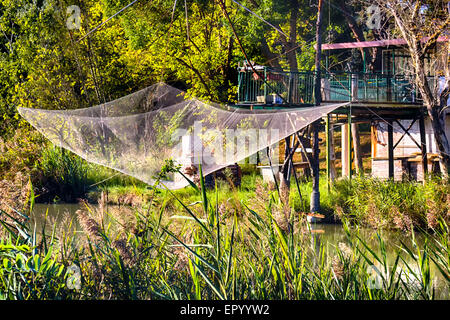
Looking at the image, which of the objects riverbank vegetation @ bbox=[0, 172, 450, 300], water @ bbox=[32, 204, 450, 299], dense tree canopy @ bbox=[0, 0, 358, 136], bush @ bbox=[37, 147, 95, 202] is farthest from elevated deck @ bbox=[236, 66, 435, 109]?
riverbank vegetation @ bbox=[0, 172, 450, 300]

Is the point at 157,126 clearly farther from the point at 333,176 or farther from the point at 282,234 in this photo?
the point at 282,234

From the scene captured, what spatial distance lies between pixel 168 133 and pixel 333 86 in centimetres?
486

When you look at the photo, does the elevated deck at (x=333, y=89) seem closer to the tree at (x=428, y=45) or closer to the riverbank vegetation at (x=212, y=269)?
the tree at (x=428, y=45)

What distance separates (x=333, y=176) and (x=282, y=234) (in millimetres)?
11484

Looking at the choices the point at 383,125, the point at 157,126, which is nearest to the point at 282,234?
the point at 157,126

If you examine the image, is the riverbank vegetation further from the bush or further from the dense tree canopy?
the dense tree canopy

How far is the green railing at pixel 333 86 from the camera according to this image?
40.8 feet

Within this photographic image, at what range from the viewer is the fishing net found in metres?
8.37

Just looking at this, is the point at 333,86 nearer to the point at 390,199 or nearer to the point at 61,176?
the point at 390,199

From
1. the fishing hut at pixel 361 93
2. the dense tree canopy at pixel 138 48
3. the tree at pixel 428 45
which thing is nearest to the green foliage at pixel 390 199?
the tree at pixel 428 45

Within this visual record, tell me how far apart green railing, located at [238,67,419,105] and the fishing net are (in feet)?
8.62

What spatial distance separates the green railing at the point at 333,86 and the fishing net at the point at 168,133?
263cm
